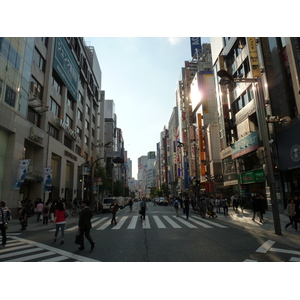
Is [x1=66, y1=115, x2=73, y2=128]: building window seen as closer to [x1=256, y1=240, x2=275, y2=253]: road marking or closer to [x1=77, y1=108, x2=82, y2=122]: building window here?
[x1=77, y1=108, x2=82, y2=122]: building window

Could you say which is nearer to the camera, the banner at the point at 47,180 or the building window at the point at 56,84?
the banner at the point at 47,180

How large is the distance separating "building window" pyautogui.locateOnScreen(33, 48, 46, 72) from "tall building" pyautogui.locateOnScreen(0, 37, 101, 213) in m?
0.12

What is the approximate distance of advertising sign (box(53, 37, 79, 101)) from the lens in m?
31.3

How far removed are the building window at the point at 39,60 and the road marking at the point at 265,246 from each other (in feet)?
95.4

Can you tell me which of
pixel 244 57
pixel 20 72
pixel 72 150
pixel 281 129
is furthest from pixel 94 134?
pixel 281 129

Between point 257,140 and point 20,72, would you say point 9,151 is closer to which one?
point 20,72

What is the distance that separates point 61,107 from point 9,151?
50.1 feet

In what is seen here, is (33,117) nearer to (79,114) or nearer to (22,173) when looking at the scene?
(22,173)

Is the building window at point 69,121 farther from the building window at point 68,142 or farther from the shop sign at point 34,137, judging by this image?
the shop sign at point 34,137

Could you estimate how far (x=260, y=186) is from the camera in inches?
1020

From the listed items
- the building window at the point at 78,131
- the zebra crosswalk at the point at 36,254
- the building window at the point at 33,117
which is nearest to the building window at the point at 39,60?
the building window at the point at 33,117

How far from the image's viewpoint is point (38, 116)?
1090 inches

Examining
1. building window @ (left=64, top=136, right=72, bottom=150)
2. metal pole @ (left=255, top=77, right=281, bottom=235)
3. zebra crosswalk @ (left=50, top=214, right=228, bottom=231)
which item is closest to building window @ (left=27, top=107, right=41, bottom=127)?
building window @ (left=64, top=136, right=72, bottom=150)

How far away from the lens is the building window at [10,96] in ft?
65.6
